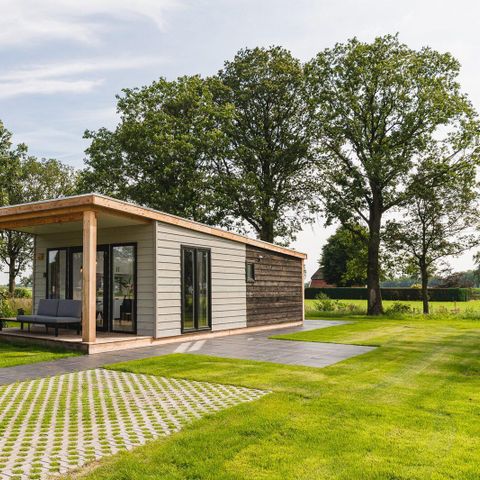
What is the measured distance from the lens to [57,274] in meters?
12.3

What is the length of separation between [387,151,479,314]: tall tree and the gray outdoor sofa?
1622 cm

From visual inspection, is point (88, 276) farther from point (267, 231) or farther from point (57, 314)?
point (267, 231)

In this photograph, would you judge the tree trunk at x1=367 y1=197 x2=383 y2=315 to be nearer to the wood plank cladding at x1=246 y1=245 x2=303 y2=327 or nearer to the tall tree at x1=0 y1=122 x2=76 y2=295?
the wood plank cladding at x1=246 y1=245 x2=303 y2=327

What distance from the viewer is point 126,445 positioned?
12.3 feet

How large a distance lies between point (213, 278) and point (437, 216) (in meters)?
14.8

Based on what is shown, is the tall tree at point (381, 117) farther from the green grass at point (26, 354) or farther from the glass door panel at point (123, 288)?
the green grass at point (26, 354)

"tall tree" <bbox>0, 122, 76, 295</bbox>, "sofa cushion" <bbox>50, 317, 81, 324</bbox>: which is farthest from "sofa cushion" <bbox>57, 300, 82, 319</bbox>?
"tall tree" <bbox>0, 122, 76, 295</bbox>

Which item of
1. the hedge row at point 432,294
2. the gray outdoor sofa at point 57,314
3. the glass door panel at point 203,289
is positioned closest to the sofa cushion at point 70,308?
the gray outdoor sofa at point 57,314

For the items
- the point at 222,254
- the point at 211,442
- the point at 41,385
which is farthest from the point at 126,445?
the point at 222,254

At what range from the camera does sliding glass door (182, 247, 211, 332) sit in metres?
11.1

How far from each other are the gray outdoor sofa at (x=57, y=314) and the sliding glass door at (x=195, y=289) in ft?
7.61

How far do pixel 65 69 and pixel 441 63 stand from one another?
1657 cm

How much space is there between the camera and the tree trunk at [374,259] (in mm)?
21766

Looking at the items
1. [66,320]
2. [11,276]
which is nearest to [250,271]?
[66,320]
